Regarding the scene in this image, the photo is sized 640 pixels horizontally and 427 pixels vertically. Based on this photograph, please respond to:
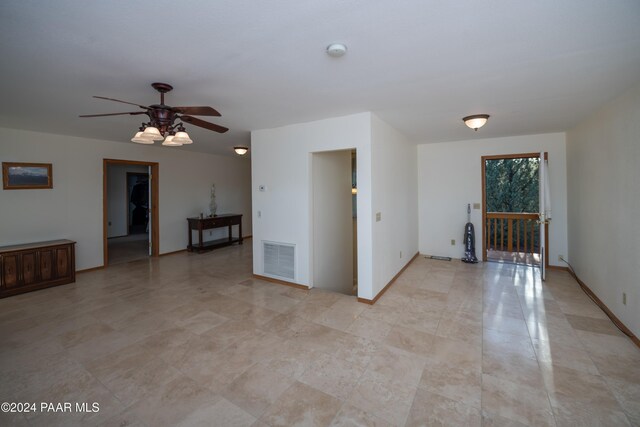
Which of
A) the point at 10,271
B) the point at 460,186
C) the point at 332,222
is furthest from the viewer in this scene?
the point at 460,186

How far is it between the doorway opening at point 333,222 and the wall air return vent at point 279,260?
0.36 m

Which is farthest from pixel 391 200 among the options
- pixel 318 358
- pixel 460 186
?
pixel 318 358

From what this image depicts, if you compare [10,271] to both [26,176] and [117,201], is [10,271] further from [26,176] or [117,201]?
[117,201]

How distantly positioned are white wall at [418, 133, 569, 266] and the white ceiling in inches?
66.7

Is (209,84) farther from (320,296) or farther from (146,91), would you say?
(320,296)

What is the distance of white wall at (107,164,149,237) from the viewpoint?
8.70 metres

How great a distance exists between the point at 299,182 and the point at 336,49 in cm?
236

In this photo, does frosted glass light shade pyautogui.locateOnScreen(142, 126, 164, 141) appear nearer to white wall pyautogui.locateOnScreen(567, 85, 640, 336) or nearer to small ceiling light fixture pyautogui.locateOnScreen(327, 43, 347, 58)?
small ceiling light fixture pyautogui.locateOnScreen(327, 43, 347, 58)

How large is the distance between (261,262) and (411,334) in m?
2.69

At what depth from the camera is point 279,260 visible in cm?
443

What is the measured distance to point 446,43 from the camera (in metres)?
1.89

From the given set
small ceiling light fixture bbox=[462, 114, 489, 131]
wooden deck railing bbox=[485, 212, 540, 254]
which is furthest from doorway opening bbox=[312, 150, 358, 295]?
wooden deck railing bbox=[485, 212, 540, 254]

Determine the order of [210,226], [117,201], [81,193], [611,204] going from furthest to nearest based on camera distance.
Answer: [117,201], [210,226], [81,193], [611,204]

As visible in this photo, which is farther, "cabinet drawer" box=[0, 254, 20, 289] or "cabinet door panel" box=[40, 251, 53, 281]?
"cabinet door panel" box=[40, 251, 53, 281]
